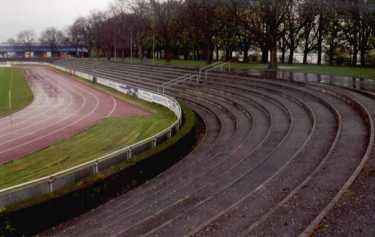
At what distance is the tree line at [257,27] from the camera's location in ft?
128

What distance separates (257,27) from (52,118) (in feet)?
77.7

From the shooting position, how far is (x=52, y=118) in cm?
2789

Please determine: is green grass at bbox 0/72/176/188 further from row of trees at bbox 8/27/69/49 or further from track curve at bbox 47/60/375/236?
row of trees at bbox 8/27/69/49

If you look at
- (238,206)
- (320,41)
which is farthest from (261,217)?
(320,41)

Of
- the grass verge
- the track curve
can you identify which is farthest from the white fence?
the track curve

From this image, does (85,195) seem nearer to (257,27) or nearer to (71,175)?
(71,175)

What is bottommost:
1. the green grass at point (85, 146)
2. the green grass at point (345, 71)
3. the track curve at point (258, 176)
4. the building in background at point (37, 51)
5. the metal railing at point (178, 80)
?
the green grass at point (85, 146)

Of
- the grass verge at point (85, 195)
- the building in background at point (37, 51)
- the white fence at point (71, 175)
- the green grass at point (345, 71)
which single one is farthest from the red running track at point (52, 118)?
the building in background at point (37, 51)

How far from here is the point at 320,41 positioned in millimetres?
58062

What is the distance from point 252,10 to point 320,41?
71.6ft

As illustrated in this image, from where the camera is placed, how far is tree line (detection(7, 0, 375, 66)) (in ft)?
128

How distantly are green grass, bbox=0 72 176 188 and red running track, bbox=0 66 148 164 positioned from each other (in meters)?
1.05

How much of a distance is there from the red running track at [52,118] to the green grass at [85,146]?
1054mm

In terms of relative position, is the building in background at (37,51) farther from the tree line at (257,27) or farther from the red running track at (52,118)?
the red running track at (52,118)
